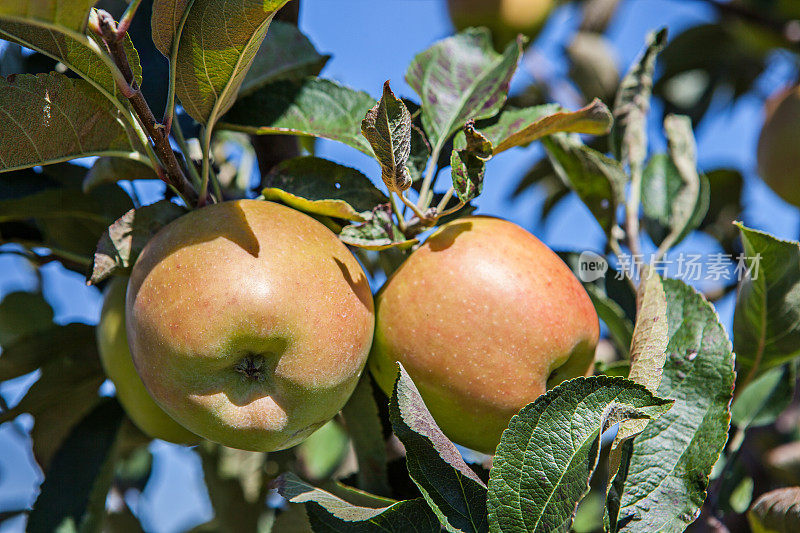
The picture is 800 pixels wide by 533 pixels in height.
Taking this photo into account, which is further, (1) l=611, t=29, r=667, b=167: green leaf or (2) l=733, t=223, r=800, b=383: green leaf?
(1) l=611, t=29, r=667, b=167: green leaf

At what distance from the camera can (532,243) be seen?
2.61 feet

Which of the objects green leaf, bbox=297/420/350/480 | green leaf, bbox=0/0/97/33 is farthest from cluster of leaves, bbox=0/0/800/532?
green leaf, bbox=297/420/350/480

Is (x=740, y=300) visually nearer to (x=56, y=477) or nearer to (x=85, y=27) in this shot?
(x=85, y=27)

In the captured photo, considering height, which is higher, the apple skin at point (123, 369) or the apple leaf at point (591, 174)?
the apple leaf at point (591, 174)

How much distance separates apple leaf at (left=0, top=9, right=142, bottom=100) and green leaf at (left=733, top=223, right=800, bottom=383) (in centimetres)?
70

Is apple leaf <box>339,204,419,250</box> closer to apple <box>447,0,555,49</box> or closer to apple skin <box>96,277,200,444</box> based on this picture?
apple skin <box>96,277,200,444</box>

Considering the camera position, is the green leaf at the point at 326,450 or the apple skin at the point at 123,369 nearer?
the apple skin at the point at 123,369

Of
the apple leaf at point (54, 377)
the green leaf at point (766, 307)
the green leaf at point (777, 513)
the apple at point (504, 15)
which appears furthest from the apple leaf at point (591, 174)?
the apple at point (504, 15)

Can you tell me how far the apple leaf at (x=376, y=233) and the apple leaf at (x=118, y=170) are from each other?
0.25m

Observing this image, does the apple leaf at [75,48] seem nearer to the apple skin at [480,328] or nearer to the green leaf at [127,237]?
the green leaf at [127,237]

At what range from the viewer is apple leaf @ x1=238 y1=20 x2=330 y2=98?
0.88 m

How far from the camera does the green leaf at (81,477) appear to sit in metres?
0.95

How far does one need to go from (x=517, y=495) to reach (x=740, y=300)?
0.48 m

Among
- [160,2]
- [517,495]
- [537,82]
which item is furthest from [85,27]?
[537,82]
